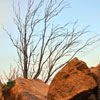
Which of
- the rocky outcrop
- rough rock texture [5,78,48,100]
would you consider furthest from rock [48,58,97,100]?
rough rock texture [5,78,48,100]

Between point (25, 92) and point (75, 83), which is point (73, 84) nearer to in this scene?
point (75, 83)

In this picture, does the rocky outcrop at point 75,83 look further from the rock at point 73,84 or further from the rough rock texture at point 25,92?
Result: the rough rock texture at point 25,92

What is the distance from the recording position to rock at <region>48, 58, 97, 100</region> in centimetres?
533

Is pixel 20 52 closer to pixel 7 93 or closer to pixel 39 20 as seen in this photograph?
pixel 39 20

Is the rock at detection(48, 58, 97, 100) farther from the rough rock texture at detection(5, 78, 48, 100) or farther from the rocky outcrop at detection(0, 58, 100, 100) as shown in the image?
the rough rock texture at detection(5, 78, 48, 100)

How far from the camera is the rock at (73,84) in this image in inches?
210

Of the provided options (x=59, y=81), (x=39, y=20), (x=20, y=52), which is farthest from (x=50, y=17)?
(x=59, y=81)

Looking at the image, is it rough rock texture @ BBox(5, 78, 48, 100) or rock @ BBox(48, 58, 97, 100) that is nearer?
rock @ BBox(48, 58, 97, 100)

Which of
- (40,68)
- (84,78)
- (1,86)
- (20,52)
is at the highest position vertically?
(20,52)

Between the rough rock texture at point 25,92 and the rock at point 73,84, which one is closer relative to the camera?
the rock at point 73,84

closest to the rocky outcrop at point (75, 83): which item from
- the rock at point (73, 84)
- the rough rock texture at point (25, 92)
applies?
the rock at point (73, 84)

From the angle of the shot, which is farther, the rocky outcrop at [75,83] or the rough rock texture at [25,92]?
the rough rock texture at [25,92]

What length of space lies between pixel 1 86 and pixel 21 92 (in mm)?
1056

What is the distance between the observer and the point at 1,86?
330 inches
